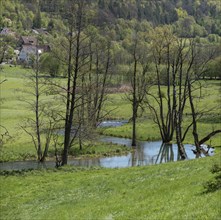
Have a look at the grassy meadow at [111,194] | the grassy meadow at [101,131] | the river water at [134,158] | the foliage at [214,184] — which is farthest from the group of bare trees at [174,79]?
the foliage at [214,184]

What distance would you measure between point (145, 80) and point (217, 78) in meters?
72.1

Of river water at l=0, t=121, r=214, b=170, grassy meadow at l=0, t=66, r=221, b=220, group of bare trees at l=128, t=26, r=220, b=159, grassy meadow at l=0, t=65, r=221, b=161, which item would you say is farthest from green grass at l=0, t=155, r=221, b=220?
group of bare trees at l=128, t=26, r=220, b=159

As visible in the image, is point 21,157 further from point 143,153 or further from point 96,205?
point 96,205

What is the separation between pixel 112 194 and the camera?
2294cm

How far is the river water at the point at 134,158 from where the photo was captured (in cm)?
4069

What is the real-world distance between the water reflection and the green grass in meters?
7.88

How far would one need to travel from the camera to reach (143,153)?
158 ft

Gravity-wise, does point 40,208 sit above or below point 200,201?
below

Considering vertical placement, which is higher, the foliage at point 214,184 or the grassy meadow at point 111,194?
the foliage at point 214,184

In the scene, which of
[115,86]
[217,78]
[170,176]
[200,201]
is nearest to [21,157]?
[170,176]

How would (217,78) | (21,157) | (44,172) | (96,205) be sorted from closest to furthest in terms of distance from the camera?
(96,205) < (44,172) < (21,157) < (217,78)

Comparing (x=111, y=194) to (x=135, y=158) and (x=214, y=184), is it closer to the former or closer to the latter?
(x=214, y=184)

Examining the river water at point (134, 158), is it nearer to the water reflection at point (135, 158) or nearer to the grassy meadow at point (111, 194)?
the water reflection at point (135, 158)

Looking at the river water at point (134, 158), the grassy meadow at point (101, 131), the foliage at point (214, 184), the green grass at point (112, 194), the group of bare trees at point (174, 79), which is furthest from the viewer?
the grassy meadow at point (101, 131)
